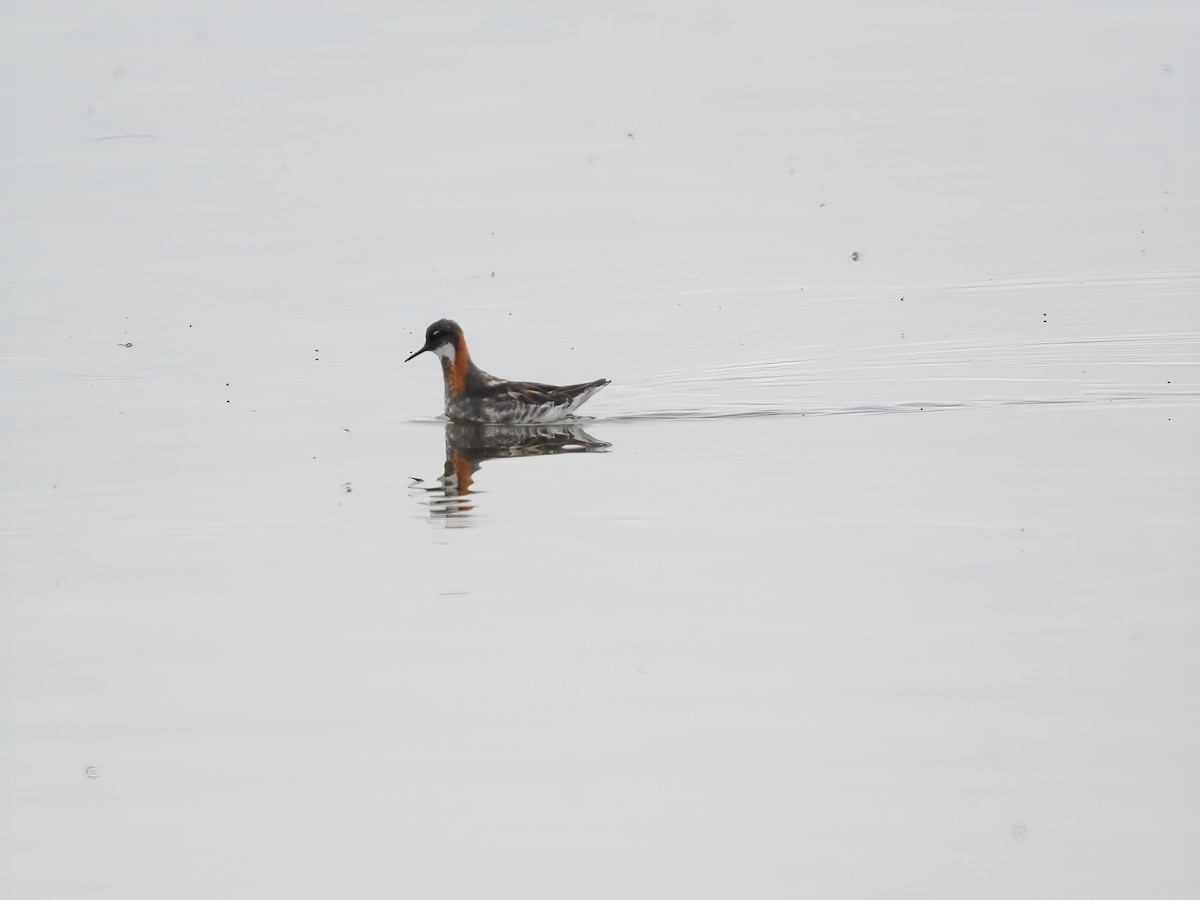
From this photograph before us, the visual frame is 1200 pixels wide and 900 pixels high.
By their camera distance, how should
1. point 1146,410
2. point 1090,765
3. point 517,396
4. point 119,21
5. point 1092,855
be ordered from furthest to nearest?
point 119,21, point 517,396, point 1146,410, point 1090,765, point 1092,855

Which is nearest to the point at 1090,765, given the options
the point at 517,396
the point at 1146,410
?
the point at 1146,410

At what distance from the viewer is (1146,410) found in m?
16.1

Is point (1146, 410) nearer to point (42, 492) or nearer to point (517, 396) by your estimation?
point (517, 396)

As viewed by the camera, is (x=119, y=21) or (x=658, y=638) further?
(x=119, y=21)

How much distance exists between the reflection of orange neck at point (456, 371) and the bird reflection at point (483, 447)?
1.16ft

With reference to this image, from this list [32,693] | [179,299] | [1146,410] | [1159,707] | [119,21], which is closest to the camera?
[1159,707]

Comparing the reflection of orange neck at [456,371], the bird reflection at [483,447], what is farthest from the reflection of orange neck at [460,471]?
the reflection of orange neck at [456,371]

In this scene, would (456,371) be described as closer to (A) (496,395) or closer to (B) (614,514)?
(A) (496,395)

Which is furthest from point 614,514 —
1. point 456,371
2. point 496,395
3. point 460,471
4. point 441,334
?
point 441,334

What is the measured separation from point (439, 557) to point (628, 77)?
90.9 ft

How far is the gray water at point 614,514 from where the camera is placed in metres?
8.48

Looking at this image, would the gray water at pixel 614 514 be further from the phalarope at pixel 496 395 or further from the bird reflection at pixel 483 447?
the phalarope at pixel 496 395

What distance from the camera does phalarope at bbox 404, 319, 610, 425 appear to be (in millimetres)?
17266

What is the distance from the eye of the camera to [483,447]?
16750 mm
